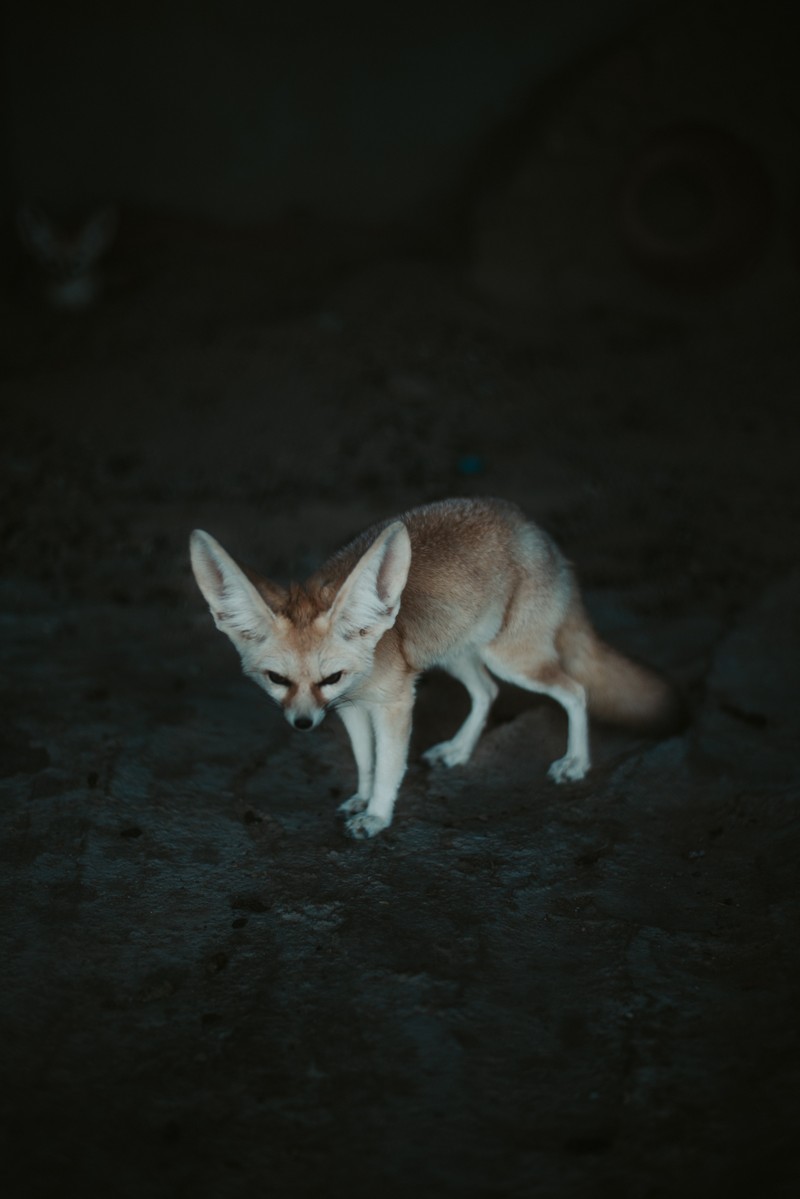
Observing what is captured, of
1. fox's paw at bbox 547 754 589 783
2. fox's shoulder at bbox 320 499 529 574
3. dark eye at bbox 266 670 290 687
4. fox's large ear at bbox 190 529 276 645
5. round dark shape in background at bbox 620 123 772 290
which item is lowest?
fox's paw at bbox 547 754 589 783

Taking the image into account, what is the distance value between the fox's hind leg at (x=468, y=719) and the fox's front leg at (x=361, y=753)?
306 millimetres

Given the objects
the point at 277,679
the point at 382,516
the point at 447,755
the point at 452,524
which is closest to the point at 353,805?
the point at 447,755

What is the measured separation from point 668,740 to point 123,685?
1993 millimetres

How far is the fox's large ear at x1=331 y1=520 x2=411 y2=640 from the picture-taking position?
2725 mm

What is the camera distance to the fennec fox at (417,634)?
2801 mm

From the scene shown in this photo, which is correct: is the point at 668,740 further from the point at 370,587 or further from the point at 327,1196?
the point at 327,1196

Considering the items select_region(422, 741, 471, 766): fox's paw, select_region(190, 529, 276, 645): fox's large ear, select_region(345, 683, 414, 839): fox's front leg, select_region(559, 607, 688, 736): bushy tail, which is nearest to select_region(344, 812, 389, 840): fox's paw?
select_region(345, 683, 414, 839): fox's front leg

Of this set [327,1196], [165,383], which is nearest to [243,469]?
[165,383]

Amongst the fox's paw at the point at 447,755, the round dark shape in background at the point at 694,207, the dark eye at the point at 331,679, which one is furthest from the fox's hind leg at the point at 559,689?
the round dark shape in background at the point at 694,207

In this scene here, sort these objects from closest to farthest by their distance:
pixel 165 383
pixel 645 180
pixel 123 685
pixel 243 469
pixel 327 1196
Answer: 1. pixel 327 1196
2. pixel 123 685
3. pixel 243 469
4. pixel 165 383
5. pixel 645 180

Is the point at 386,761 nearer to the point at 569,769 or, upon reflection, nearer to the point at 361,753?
the point at 361,753

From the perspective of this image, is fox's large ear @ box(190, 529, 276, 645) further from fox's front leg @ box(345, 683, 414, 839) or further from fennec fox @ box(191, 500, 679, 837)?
fox's front leg @ box(345, 683, 414, 839)

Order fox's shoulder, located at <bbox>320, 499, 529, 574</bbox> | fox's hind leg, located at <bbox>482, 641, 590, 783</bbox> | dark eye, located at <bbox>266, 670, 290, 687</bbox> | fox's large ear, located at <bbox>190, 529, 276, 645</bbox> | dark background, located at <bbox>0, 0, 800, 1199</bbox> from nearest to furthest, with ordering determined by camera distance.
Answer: dark background, located at <bbox>0, 0, 800, 1199</bbox> → fox's large ear, located at <bbox>190, 529, 276, 645</bbox> → dark eye, located at <bbox>266, 670, 290, 687</bbox> → fox's shoulder, located at <bbox>320, 499, 529, 574</bbox> → fox's hind leg, located at <bbox>482, 641, 590, 783</bbox>

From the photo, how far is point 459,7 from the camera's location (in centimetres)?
803
